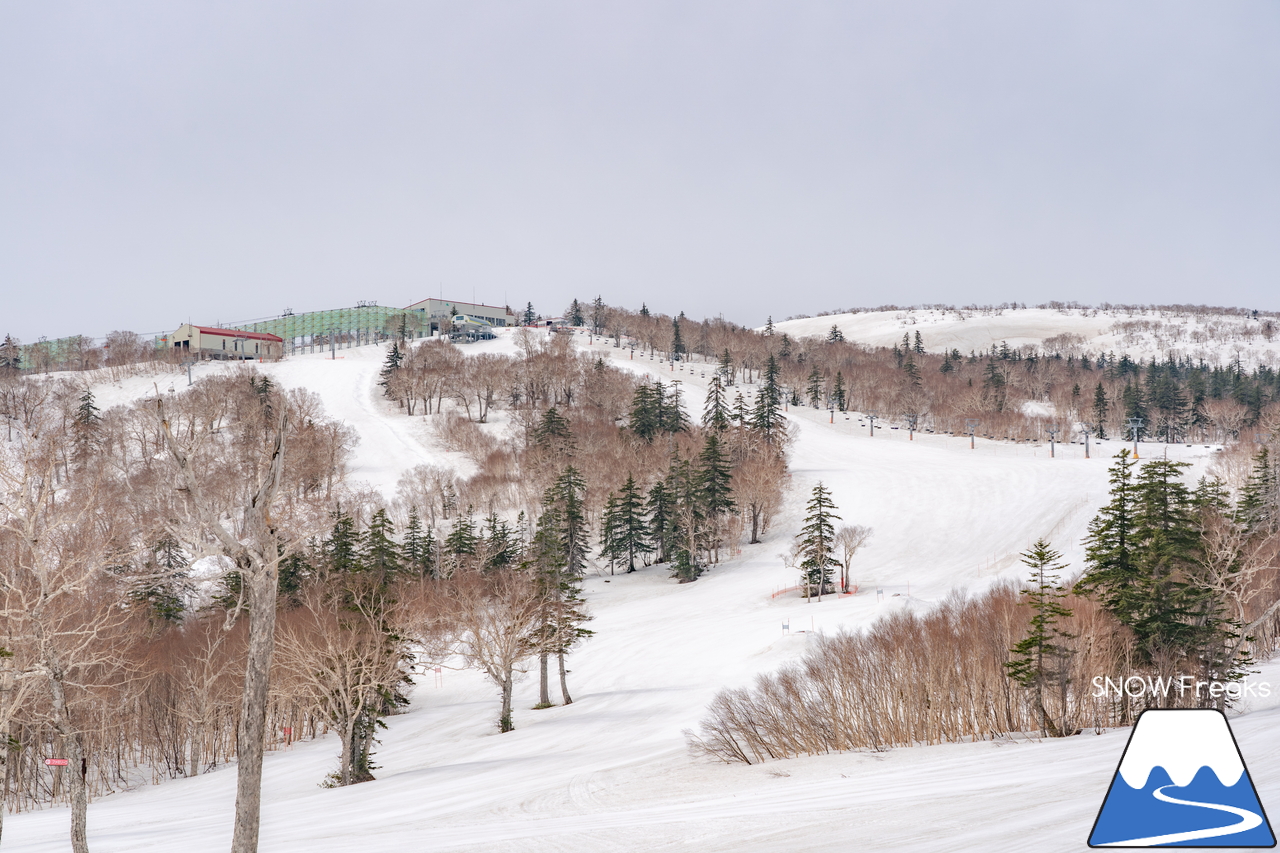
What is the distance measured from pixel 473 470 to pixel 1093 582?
7757 centimetres

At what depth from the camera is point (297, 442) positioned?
75688mm

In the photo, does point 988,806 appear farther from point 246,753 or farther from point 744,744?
point 744,744

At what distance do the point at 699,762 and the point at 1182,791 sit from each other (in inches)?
683

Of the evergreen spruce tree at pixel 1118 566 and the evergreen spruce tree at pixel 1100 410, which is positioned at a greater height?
the evergreen spruce tree at pixel 1100 410

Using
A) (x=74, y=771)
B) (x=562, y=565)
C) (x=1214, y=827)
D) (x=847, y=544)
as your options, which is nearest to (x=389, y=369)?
(x=847, y=544)

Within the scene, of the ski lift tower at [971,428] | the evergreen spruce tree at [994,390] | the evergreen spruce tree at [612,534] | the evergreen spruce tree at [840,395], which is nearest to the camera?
the evergreen spruce tree at [612,534]

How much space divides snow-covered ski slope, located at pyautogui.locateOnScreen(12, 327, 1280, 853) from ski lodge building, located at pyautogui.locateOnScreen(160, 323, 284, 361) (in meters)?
120

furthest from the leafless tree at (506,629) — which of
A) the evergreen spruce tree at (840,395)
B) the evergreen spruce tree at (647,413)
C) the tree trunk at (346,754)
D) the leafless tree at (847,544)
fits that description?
the evergreen spruce tree at (840,395)

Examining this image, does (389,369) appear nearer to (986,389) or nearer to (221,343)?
(221,343)

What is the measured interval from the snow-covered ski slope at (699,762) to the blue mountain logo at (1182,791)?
137cm

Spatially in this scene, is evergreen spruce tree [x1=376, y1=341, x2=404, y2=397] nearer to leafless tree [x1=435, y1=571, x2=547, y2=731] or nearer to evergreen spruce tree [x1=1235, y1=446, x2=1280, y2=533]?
leafless tree [x1=435, y1=571, x2=547, y2=731]

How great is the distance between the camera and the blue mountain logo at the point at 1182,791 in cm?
576

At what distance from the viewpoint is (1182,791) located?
231 inches

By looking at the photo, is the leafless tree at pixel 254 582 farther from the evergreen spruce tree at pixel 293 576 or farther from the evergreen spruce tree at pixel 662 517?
the evergreen spruce tree at pixel 662 517
